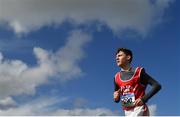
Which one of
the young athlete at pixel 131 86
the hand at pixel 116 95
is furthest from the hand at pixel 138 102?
the hand at pixel 116 95

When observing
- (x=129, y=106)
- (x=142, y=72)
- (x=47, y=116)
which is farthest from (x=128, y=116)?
(x=47, y=116)

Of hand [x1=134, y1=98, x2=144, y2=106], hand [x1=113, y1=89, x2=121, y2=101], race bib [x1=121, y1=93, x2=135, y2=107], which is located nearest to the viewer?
hand [x1=134, y1=98, x2=144, y2=106]

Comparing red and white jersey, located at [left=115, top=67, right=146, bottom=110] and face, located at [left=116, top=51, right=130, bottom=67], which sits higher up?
face, located at [left=116, top=51, right=130, bottom=67]

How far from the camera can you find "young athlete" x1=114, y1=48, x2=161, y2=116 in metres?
8.59

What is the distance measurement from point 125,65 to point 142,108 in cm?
81

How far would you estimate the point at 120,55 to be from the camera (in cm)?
905

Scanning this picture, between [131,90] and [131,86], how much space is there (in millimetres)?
72

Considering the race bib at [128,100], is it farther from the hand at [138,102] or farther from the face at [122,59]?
the face at [122,59]

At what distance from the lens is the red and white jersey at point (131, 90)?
870cm

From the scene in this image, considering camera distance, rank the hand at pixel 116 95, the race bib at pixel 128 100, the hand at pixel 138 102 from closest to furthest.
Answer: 1. the hand at pixel 138 102
2. the race bib at pixel 128 100
3. the hand at pixel 116 95

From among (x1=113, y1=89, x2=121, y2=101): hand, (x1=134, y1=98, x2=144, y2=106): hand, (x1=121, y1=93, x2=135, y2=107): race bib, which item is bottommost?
(x1=134, y1=98, x2=144, y2=106): hand

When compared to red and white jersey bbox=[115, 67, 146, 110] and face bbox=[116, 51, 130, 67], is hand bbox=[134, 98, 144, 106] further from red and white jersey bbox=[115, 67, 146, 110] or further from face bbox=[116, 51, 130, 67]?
face bbox=[116, 51, 130, 67]

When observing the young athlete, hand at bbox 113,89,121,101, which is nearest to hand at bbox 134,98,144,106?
the young athlete

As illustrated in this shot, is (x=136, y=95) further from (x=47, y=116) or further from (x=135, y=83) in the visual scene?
(x=47, y=116)
